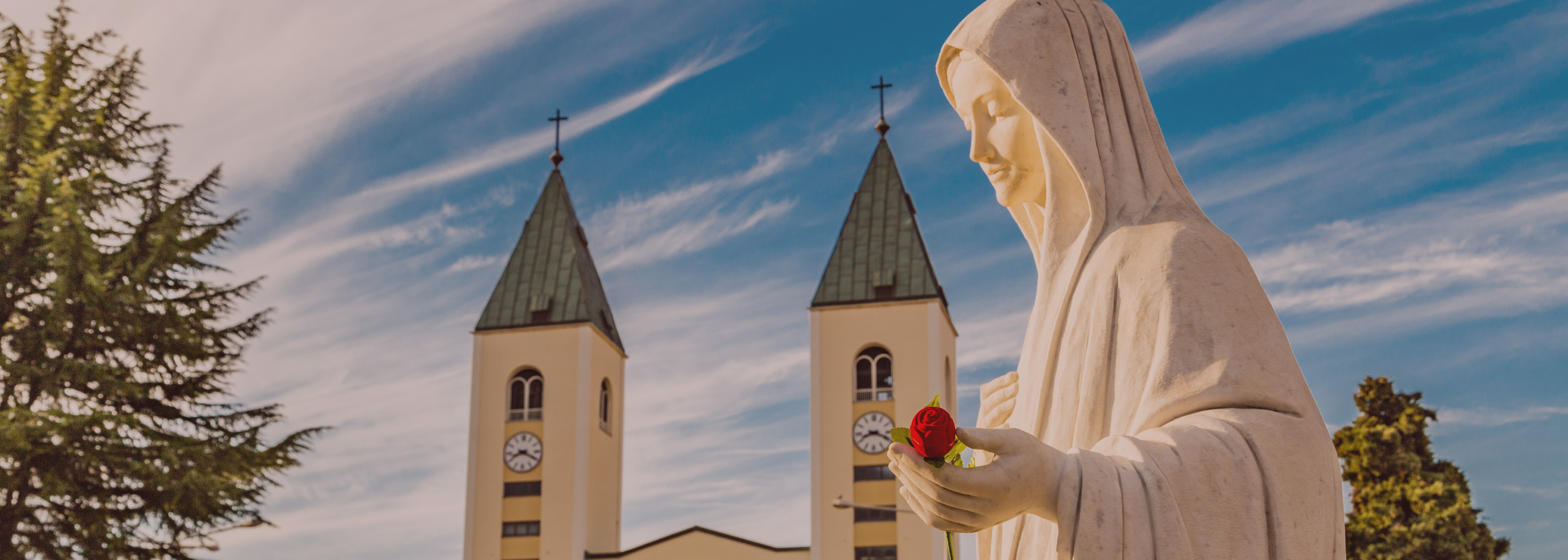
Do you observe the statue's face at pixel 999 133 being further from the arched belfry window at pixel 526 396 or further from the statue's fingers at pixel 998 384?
the arched belfry window at pixel 526 396

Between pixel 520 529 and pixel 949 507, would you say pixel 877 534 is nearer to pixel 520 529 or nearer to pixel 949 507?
pixel 520 529

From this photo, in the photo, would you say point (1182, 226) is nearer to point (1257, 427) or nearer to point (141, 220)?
point (1257, 427)

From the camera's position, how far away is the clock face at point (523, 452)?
4184cm

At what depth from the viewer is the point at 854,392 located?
4062 cm

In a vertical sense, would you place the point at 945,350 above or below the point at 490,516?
above

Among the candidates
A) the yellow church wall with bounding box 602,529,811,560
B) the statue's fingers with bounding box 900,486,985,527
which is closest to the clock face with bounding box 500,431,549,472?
the yellow church wall with bounding box 602,529,811,560

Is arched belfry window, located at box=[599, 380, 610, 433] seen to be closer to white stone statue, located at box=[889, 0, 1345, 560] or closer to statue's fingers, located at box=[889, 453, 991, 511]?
white stone statue, located at box=[889, 0, 1345, 560]

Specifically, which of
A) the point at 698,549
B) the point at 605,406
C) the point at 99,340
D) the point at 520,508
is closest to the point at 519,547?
the point at 520,508

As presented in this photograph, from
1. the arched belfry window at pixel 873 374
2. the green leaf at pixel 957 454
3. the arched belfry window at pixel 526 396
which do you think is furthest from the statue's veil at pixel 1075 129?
the arched belfry window at pixel 526 396

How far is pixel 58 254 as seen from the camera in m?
17.7

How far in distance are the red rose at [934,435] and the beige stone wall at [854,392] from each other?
35.9 metres

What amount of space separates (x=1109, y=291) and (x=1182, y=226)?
0.18 metres

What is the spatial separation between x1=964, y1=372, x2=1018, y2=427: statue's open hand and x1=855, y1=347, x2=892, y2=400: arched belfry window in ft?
124

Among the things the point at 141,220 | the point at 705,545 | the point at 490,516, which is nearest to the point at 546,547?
the point at 490,516
